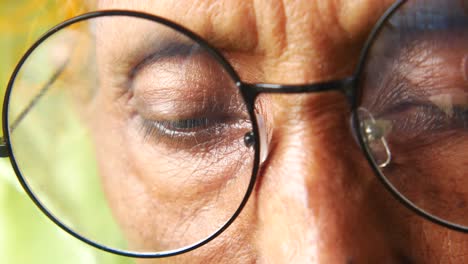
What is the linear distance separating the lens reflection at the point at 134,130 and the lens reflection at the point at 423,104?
8.6 inches

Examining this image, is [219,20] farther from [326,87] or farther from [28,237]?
[28,237]

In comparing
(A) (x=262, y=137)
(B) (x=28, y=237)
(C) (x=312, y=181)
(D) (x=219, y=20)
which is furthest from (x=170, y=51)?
(B) (x=28, y=237)

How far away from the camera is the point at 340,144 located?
89 cm

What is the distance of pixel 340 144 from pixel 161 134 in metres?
0.34

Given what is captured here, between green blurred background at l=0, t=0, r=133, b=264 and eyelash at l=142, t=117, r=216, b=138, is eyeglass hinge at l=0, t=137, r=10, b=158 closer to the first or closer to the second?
eyelash at l=142, t=117, r=216, b=138

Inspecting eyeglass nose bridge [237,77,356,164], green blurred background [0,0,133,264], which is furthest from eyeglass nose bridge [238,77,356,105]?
green blurred background [0,0,133,264]

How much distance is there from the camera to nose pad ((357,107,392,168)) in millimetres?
880

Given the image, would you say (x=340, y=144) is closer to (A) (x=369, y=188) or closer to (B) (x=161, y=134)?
(A) (x=369, y=188)

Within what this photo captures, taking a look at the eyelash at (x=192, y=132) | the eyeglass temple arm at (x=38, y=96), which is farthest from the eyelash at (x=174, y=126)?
the eyeglass temple arm at (x=38, y=96)

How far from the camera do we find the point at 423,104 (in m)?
0.89

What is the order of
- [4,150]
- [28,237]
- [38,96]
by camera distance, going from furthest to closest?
[28,237]
[38,96]
[4,150]

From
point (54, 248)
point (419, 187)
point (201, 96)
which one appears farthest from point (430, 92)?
point (54, 248)

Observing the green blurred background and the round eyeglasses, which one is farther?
the green blurred background

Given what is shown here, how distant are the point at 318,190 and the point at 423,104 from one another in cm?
22
